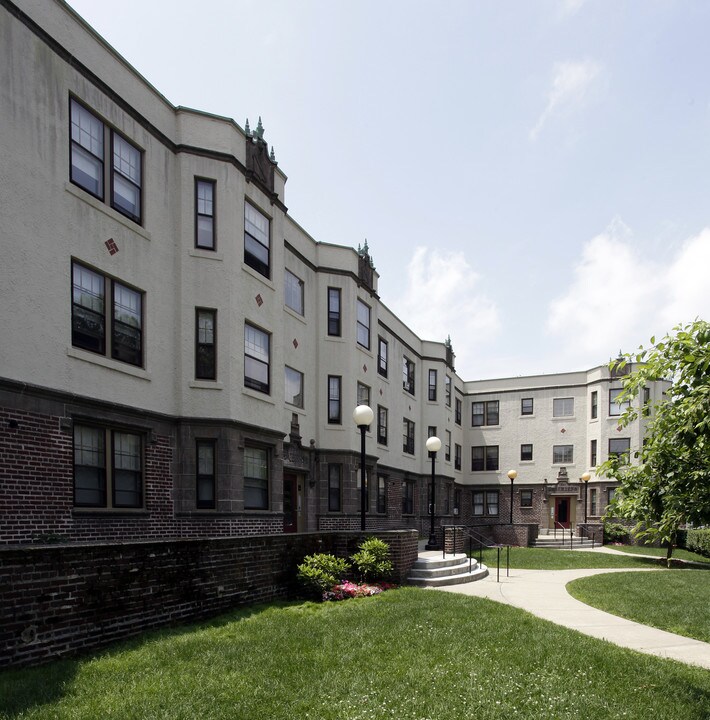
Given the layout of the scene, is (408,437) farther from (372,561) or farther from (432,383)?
(372,561)

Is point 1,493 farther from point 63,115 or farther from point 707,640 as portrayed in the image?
point 707,640

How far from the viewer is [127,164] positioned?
44.5 ft

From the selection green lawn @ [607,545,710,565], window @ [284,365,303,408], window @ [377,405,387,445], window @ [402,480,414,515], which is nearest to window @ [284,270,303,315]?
window @ [284,365,303,408]

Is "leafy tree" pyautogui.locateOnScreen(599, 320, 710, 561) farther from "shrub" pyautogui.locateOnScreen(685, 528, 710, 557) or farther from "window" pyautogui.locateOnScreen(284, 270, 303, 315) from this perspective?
"shrub" pyautogui.locateOnScreen(685, 528, 710, 557)

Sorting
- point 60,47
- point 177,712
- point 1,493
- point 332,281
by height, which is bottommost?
point 177,712

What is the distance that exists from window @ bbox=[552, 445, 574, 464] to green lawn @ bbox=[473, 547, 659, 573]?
13902 mm

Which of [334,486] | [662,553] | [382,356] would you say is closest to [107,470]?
[334,486]

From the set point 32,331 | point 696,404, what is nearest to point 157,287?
point 32,331

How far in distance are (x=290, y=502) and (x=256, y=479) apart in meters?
3.95

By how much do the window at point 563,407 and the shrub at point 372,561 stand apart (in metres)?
30.2

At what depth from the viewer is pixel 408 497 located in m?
30.2

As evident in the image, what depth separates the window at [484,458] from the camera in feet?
Result: 137

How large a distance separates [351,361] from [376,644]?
1469 centimetres

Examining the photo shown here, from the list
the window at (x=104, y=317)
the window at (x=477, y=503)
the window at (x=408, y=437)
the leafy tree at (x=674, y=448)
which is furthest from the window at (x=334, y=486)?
the window at (x=477, y=503)
